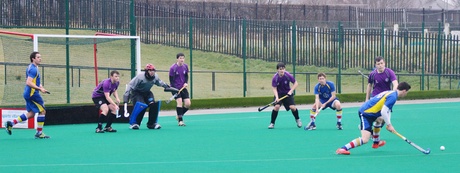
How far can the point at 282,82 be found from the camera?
753 inches

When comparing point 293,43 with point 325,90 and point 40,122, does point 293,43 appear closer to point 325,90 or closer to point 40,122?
point 325,90

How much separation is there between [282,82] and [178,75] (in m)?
2.48

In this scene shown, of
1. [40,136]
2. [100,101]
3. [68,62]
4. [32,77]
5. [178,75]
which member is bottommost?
[40,136]

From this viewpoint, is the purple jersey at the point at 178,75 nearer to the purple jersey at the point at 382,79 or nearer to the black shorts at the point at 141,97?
the black shorts at the point at 141,97

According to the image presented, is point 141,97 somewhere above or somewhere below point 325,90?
below

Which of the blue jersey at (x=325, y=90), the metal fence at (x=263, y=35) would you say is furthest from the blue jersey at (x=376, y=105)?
the metal fence at (x=263, y=35)

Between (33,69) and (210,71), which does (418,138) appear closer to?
(33,69)

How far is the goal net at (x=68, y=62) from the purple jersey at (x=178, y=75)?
7.53ft

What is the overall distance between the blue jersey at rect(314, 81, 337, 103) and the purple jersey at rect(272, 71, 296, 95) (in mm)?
570

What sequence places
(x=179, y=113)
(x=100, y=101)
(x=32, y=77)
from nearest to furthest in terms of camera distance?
(x=32, y=77) → (x=100, y=101) → (x=179, y=113)

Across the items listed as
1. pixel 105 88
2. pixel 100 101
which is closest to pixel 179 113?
pixel 100 101

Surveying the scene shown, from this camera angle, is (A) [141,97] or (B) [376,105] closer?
(B) [376,105]

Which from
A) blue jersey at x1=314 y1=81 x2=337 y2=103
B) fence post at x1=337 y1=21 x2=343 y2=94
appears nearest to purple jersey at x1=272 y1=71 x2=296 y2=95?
blue jersey at x1=314 y1=81 x2=337 y2=103

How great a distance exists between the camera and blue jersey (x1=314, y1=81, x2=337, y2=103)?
738 inches
